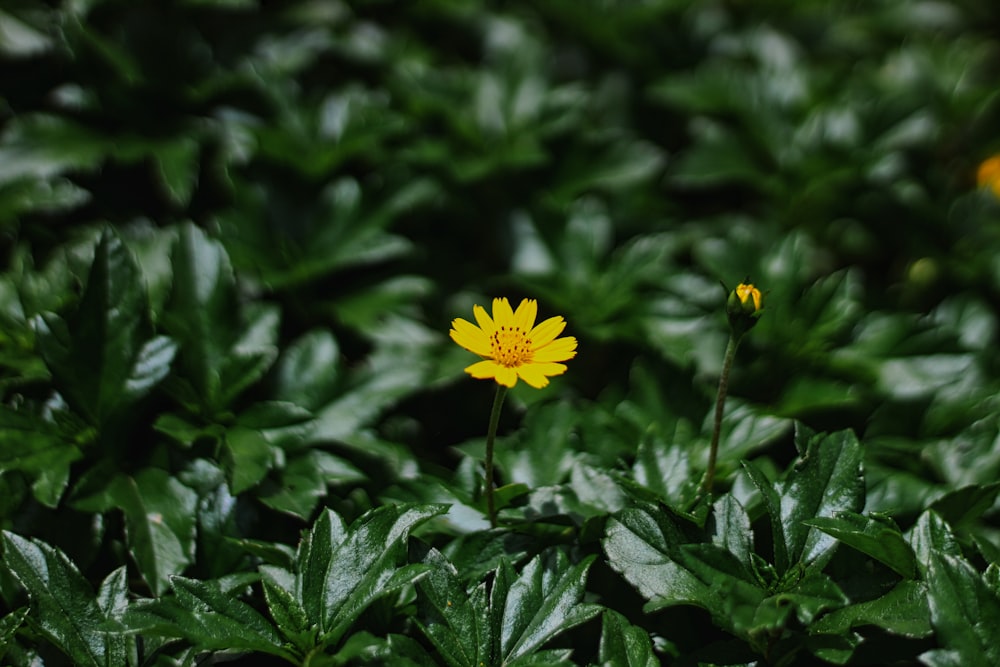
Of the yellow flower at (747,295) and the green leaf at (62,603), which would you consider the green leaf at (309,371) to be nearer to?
the green leaf at (62,603)

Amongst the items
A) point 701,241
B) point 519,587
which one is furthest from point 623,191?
point 519,587

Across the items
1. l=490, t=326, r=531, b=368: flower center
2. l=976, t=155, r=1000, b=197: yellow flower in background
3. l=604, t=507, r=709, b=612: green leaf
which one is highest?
l=976, t=155, r=1000, b=197: yellow flower in background

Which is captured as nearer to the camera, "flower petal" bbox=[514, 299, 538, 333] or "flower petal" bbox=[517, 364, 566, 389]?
"flower petal" bbox=[517, 364, 566, 389]

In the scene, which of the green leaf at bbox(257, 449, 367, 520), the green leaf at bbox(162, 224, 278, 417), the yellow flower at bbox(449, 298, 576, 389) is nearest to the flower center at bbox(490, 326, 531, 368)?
the yellow flower at bbox(449, 298, 576, 389)

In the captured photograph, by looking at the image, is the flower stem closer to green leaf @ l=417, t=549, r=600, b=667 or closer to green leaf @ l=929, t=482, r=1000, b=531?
green leaf @ l=417, t=549, r=600, b=667

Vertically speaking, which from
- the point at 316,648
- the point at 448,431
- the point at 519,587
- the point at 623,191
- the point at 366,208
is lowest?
the point at 316,648

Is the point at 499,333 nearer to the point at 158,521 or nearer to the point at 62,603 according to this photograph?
the point at 158,521

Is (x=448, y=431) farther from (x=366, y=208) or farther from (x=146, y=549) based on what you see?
(x=146, y=549)
